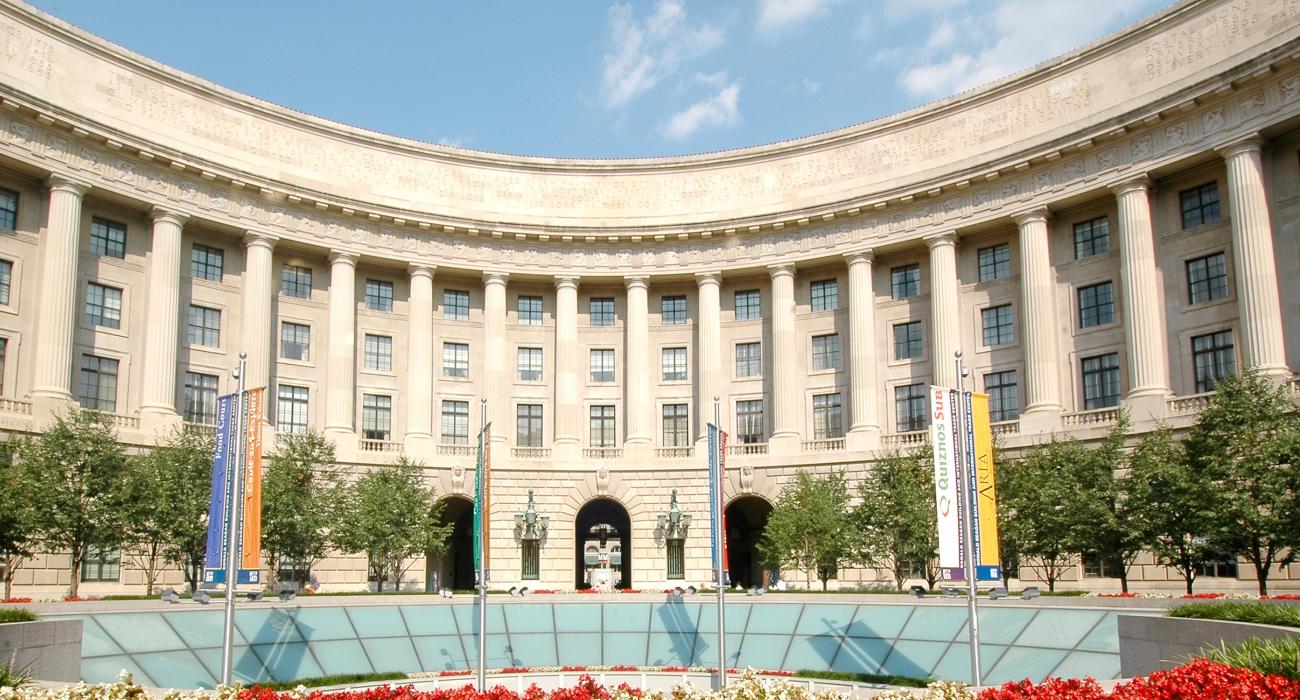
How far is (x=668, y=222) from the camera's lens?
6544 cm

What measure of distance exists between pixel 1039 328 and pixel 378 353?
35.4 meters

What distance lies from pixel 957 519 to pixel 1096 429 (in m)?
27.8

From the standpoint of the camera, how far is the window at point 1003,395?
5675 centimetres

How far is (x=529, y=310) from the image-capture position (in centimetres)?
6719

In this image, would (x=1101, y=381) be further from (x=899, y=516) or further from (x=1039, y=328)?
(x=899, y=516)

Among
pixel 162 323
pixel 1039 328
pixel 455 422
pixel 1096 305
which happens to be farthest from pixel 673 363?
pixel 162 323

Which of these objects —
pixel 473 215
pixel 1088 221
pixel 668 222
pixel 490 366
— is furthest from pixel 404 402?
pixel 1088 221

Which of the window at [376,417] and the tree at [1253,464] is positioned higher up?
the window at [376,417]

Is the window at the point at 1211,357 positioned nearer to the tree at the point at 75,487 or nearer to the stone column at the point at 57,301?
the tree at the point at 75,487

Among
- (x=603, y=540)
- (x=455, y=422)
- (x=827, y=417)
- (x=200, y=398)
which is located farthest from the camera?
(x=603, y=540)

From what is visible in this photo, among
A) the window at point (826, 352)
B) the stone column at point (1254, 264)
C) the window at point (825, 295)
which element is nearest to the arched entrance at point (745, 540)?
the window at point (826, 352)

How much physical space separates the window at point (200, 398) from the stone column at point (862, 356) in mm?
32878

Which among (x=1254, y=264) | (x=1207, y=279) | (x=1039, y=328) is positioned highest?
(x=1207, y=279)

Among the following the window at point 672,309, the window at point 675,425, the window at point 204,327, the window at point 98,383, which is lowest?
the window at point 675,425
